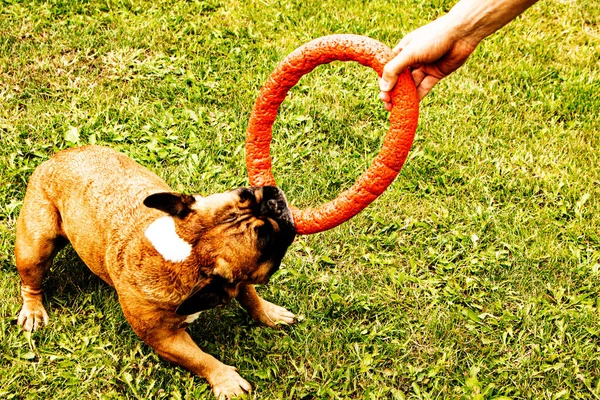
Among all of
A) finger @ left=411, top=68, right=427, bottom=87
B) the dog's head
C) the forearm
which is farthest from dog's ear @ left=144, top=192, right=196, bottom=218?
the forearm

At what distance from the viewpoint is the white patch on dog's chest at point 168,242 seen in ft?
13.0

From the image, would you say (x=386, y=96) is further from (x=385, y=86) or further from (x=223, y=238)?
(x=223, y=238)

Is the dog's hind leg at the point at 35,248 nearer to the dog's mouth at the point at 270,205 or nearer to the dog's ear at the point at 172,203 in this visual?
the dog's ear at the point at 172,203

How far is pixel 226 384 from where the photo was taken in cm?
464

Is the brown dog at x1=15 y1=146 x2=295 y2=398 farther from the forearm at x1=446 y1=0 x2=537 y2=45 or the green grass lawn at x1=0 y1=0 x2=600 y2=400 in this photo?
the forearm at x1=446 y1=0 x2=537 y2=45

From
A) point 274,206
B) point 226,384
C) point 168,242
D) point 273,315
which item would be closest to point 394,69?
point 274,206

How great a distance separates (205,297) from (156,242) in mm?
546

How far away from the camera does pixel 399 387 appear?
4.71 metres

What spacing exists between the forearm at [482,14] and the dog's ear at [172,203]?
7.17 feet

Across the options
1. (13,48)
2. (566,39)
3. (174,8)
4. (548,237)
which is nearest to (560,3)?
(566,39)

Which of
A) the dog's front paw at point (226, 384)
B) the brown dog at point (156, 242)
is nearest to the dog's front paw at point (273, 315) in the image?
the brown dog at point (156, 242)

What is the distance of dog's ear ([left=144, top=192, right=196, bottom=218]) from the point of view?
12.6ft

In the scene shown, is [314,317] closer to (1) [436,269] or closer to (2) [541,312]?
(1) [436,269]

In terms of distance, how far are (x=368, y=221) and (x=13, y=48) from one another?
485 centimetres
